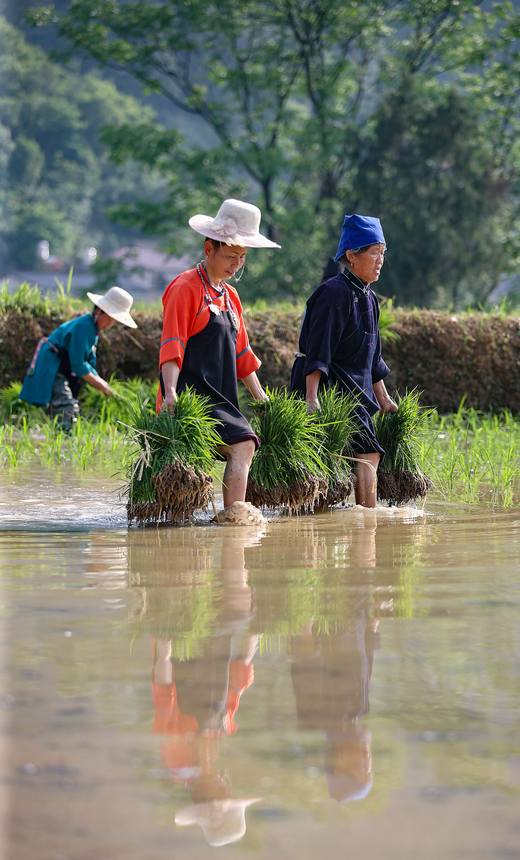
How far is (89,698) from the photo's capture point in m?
2.00

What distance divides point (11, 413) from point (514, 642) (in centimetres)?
719

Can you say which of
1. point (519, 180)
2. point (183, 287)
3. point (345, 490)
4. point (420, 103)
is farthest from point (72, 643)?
point (519, 180)

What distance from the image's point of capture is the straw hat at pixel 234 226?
4.46 m

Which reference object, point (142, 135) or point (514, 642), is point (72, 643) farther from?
point (142, 135)

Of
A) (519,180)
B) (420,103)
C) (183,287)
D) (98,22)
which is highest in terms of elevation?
(98,22)

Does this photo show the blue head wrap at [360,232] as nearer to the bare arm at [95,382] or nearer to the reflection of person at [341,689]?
the reflection of person at [341,689]

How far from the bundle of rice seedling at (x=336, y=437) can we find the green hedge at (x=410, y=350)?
473 centimetres

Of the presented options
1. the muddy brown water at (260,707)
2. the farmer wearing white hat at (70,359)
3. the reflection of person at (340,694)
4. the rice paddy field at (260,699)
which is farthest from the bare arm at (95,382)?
the reflection of person at (340,694)

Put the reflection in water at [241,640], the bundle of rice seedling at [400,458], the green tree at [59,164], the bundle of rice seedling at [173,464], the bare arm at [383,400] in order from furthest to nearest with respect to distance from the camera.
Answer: the green tree at [59,164] < the bare arm at [383,400] < the bundle of rice seedling at [400,458] < the bundle of rice seedling at [173,464] < the reflection in water at [241,640]

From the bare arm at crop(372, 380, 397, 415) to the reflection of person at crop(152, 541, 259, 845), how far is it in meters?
2.84

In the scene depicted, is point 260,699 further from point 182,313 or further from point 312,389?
point 312,389

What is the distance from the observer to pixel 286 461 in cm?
484

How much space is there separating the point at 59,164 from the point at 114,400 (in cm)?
6109

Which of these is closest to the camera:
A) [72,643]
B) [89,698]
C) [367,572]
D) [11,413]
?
[89,698]
